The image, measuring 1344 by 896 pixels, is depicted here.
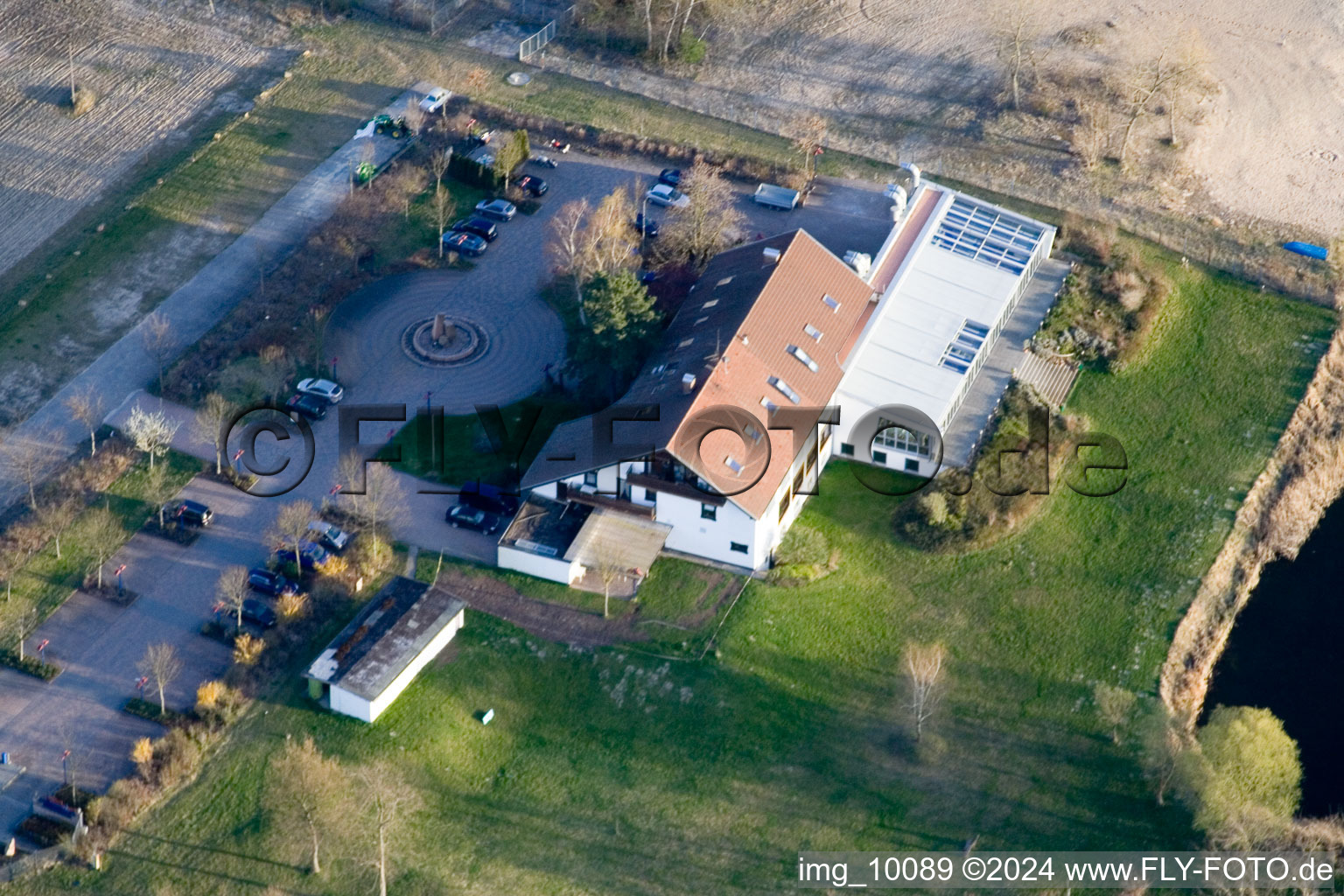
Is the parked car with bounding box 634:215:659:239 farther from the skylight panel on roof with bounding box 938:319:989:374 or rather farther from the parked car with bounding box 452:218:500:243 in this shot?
the skylight panel on roof with bounding box 938:319:989:374

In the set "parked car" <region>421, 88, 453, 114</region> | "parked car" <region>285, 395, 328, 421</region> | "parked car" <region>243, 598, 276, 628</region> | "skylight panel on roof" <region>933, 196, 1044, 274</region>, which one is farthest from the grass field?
"parked car" <region>421, 88, 453, 114</region>

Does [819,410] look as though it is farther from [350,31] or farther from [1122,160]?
[350,31]

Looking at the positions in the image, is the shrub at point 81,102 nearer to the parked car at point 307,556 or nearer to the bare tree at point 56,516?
the bare tree at point 56,516

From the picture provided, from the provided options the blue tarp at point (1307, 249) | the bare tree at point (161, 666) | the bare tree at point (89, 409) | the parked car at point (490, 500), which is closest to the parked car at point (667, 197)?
the parked car at point (490, 500)

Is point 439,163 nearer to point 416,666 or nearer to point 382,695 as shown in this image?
point 416,666

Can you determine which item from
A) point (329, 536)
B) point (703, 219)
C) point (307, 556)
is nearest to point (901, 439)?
point (703, 219)

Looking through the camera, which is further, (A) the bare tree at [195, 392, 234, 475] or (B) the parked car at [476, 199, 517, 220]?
(B) the parked car at [476, 199, 517, 220]
